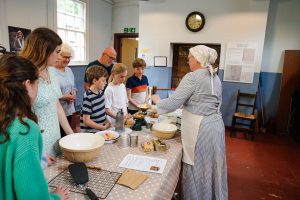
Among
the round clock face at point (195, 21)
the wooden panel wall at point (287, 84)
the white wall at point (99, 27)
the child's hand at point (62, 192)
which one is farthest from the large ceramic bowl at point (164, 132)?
the white wall at point (99, 27)

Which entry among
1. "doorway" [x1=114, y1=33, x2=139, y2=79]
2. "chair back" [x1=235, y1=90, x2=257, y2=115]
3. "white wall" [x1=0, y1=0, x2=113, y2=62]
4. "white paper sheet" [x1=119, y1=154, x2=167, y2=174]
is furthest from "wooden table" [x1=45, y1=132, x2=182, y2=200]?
"doorway" [x1=114, y1=33, x2=139, y2=79]

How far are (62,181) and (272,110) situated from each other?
4722 millimetres

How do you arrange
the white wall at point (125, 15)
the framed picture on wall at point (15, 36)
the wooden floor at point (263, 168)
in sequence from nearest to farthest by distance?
the wooden floor at point (263, 168) < the framed picture on wall at point (15, 36) < the white wall at point (125, 15)

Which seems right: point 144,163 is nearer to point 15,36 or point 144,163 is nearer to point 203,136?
point 203,136

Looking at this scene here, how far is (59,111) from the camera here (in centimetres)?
151

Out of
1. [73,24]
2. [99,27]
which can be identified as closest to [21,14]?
[73,24]

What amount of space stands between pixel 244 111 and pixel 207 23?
1899 mm

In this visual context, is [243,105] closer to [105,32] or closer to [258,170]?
[258,170]

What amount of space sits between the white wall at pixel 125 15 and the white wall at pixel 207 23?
46.8 inches

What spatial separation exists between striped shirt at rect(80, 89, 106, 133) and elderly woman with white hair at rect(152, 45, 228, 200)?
57 cm

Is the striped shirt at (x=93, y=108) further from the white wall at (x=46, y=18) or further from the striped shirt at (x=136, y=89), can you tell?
the white wall at (x=46, y=18)

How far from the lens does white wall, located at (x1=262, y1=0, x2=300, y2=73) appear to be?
429 cm

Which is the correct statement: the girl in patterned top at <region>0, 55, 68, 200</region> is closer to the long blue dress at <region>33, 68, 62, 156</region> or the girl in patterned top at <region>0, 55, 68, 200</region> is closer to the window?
the long blue dress at <region>33, 68, 62, 156</region>

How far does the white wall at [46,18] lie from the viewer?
11.5ft
